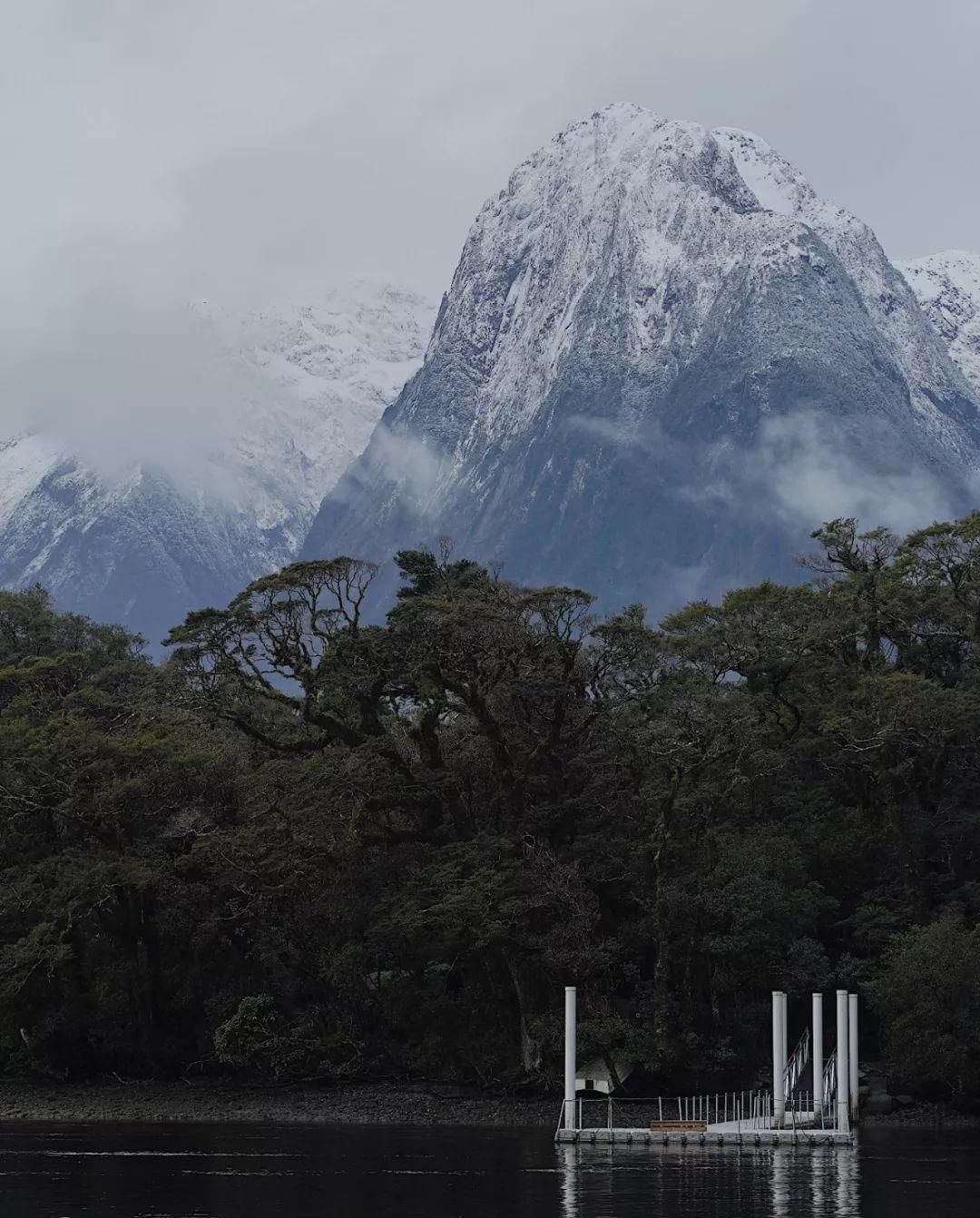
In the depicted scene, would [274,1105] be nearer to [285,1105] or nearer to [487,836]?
[285,1105]

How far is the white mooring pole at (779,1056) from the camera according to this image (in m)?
58.2

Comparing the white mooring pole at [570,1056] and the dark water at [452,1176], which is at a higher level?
the white mooring pole at [570,1056]

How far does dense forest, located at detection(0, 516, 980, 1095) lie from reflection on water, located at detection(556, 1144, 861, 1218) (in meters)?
9.61

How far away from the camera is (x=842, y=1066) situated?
58.4 metres

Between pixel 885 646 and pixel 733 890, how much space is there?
19.3 m

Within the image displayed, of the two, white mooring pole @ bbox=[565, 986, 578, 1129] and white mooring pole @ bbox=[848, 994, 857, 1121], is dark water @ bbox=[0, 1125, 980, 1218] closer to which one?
white mooring pole @ bbox=[565, 986, 578, 1129]

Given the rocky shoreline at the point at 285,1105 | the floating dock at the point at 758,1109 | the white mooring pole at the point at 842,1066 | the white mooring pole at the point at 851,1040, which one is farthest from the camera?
the rocky shoreline at the point at 285,1105

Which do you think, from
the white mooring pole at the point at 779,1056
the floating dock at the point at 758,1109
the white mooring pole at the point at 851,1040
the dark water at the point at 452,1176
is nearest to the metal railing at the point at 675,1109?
the floating dock at the point at 758,1109

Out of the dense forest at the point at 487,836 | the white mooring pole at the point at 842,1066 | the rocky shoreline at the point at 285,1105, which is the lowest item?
the rocky shoreline at the point at 285,1105

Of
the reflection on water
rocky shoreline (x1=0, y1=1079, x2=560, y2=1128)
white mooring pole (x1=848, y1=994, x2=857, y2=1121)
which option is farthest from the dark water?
rocky shoreline (x1=0, y1=1079, x2=560, y2=1128)

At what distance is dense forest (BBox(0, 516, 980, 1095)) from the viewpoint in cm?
6812

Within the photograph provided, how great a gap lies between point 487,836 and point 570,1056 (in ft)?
42.3

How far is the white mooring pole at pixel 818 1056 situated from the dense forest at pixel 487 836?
4.76 metres

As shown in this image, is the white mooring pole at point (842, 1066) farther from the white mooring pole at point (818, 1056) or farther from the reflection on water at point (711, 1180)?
the reflection on water at point (711, 1180)
